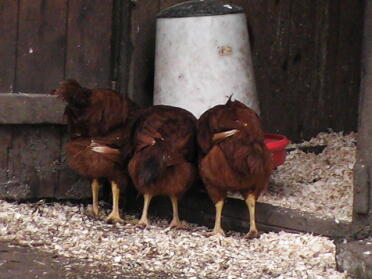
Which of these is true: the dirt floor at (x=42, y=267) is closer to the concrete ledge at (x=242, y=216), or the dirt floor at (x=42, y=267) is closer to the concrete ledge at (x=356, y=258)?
the concrete ledge at (x=356, y=258)

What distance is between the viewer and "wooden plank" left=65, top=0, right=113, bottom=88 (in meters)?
6.19

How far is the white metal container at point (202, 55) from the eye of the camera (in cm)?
615

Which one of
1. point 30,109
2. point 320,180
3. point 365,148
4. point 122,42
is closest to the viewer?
point 365,148

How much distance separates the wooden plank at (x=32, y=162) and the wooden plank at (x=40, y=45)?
0.27 meters

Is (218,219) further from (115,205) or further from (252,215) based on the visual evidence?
(115,205)

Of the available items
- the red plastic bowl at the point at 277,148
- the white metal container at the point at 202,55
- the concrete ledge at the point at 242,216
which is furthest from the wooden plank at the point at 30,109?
the red plastic bowl at the point at 277,148

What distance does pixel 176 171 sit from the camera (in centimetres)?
577

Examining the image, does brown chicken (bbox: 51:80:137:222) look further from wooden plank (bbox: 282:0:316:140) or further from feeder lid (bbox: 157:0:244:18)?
wooden plank (bbox: 282:0:316:140)

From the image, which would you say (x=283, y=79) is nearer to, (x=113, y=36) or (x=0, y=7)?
(x=113, y=36)

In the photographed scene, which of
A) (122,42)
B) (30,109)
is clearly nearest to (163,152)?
(30,109)

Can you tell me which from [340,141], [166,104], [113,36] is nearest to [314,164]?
[340,141]

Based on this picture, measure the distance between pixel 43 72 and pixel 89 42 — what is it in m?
0.36

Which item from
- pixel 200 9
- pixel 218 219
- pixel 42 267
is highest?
pixel 200 9

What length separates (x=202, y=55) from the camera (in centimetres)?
616
